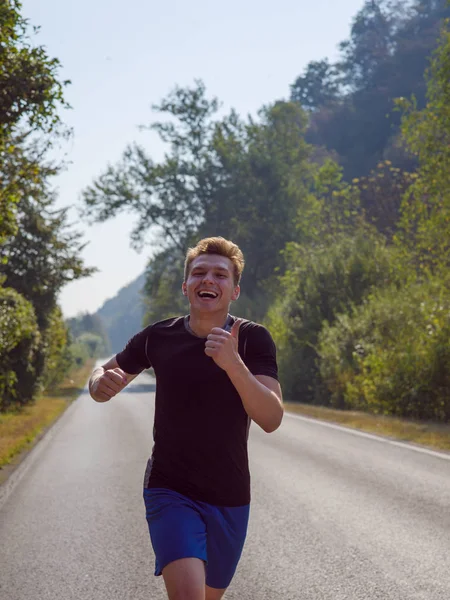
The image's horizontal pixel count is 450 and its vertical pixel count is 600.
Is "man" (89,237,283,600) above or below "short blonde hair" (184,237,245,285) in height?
below

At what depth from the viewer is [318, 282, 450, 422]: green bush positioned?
21.7m

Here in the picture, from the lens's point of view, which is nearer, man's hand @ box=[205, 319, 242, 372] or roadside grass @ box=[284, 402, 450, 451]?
man's hand @ box=[205, 319, 242, 372]

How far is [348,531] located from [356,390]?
1854cm

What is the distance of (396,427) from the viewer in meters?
19.2

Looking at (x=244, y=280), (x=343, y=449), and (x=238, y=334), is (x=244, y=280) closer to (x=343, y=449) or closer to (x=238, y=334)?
→ (x=343, y=449)

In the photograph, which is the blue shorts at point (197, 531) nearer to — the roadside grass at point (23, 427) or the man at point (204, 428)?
the man at point (204, 428)

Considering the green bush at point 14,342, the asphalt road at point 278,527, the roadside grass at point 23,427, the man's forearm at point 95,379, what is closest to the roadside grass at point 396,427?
the asphalt road at point 278,527

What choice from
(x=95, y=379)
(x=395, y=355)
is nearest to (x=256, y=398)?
(x=95, y=379)

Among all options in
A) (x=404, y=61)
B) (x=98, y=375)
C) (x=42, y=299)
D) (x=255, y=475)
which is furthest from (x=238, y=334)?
(x=404, y=61)

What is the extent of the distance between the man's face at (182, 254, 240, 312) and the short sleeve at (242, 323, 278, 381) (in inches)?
6.8

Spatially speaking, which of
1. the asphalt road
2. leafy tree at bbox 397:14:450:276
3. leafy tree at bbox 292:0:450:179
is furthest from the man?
leafy tree at bbox 292:0:450:179

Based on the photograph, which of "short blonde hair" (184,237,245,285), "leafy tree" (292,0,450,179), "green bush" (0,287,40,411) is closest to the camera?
"short blonde hair" (184,237,245,285)

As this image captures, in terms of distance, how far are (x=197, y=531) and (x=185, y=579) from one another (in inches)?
8.8

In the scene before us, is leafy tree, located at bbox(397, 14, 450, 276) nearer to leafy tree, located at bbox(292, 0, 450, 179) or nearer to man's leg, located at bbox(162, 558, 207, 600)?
man's leg, located at bbox(162, 558, 207, 600)
